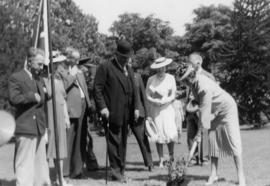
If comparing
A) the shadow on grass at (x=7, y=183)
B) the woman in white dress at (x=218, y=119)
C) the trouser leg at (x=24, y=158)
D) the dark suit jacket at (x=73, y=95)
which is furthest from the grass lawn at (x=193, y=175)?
the trouser leg at (x=24, y=158)

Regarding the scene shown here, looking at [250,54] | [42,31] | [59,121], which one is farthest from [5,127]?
[250,54]

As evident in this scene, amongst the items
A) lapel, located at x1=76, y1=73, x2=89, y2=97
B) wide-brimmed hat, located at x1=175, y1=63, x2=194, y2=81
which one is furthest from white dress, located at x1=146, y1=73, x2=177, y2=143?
wide-brimmed hat, located at x1=175, y1=63, x2=194, y2=81

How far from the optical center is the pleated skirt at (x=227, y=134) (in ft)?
27.6

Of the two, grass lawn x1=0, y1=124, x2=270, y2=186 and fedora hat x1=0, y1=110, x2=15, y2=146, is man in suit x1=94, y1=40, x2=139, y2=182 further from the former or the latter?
fedora hat x1=0, y1=110, x2=15, y2=146

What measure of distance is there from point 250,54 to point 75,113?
2639 cm

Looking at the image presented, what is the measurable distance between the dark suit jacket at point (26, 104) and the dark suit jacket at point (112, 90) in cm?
184

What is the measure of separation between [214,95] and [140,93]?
2.52m

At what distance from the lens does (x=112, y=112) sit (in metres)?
9.27

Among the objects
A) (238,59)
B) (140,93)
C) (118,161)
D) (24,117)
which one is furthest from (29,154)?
(238,59)

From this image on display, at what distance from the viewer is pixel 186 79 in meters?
8.38

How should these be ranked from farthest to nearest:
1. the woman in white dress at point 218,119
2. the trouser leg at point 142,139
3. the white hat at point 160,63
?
1. the white hat at point 160,63
2. the trouser leg at point 142,139
3. the woman in white dress at point 218,119

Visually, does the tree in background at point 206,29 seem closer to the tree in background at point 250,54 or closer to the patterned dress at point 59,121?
the tree in background at point 250,54

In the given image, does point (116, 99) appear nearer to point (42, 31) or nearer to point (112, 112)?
point (112, 112)

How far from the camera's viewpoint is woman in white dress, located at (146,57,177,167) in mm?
11047
